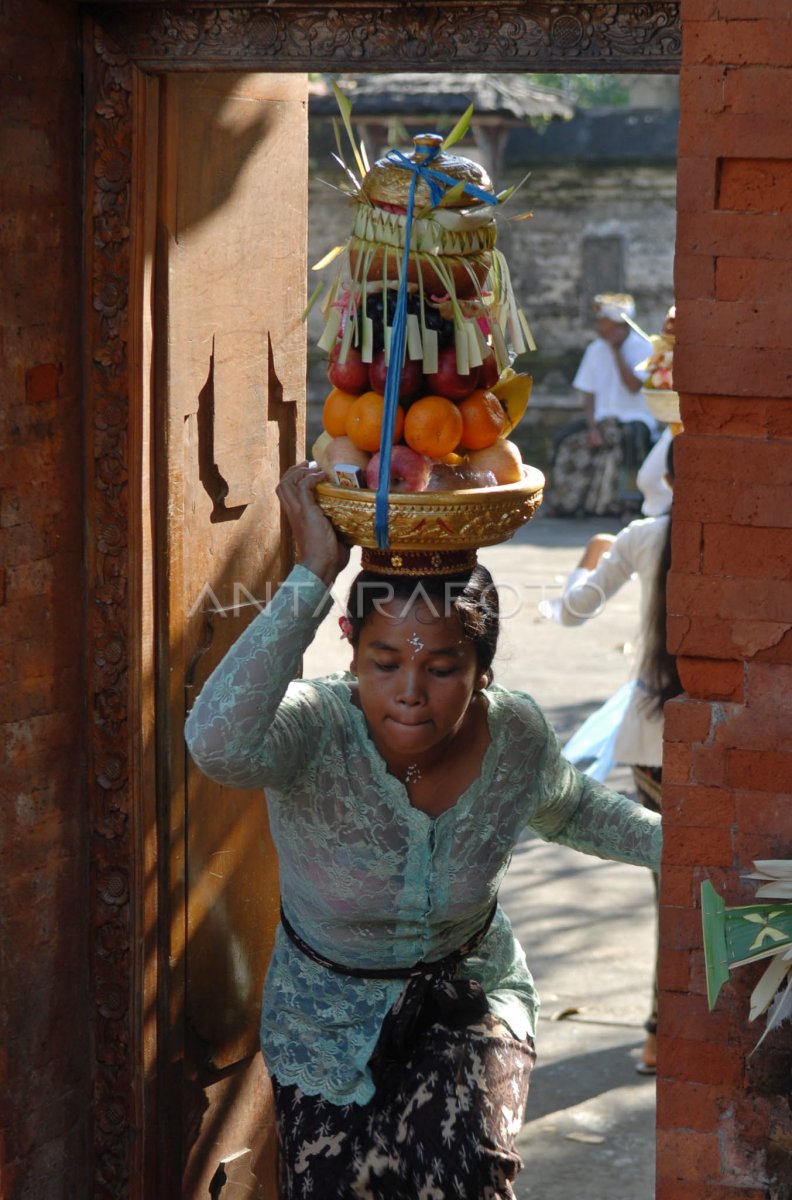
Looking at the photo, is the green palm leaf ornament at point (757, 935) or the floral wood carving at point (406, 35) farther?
the floral wood carving at point (406, 35)

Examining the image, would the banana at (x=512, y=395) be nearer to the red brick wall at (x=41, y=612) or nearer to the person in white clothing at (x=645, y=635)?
the red brick wall at (x=41, y=612)

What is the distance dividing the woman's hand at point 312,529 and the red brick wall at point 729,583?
0.68 metres

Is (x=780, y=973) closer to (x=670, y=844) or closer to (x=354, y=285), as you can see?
(x=670, y=844)

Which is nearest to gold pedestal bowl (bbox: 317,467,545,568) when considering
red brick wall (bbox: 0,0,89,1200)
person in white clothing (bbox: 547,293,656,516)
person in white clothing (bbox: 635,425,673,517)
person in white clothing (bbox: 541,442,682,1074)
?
red brick wall (bbox: 0,0,89,1200)

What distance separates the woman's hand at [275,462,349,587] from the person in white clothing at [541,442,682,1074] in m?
2.03

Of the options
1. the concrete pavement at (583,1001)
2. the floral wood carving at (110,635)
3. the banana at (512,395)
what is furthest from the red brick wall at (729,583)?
the floral wood carving at (110,635)

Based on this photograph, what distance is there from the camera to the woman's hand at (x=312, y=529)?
9.88ft

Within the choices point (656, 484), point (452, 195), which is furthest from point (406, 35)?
point (656, 484)

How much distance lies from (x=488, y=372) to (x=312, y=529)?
0.46m

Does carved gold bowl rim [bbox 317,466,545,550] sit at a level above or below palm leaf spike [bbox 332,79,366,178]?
below

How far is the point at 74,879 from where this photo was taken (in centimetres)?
367

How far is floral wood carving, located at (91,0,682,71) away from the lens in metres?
3.05

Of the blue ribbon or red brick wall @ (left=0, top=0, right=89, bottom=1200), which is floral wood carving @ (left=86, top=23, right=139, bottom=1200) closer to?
red brick wall @ (left=0, top=0, right=89, bottom=1200)

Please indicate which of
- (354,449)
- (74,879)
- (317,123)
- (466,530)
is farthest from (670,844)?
(317,123)
